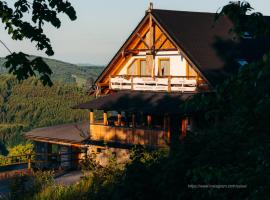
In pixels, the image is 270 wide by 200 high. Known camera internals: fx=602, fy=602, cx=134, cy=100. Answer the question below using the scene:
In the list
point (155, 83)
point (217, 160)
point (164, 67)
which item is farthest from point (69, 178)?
point (217, 160)

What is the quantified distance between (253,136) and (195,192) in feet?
13.3

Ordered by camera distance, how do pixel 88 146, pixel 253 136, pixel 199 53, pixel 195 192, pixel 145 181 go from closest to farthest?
1. pixel 253 136
2. pixel 195 192
3. pixel 145 181
4. pixel 199 53
5. pixel 88 146

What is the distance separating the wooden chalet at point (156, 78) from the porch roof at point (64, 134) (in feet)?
0.32

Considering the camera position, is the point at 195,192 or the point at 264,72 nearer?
the point at 264,72

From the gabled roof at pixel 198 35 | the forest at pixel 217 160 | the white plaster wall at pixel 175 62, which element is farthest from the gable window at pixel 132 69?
the forest at pixel 217 160

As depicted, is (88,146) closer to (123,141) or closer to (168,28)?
(123,141)

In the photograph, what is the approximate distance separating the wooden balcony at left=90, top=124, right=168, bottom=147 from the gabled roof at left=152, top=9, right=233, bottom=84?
4.09 m

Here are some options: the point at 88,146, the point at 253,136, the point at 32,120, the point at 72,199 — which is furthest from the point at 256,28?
the point at 32,120

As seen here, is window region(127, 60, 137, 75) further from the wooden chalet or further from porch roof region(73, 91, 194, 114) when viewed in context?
porch roof region(73, 91, 194, 114)

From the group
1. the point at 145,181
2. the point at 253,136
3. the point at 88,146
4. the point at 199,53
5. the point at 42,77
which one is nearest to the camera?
the point at 253,136

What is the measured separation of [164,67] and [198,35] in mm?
2750

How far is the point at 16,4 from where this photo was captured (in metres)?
11.7

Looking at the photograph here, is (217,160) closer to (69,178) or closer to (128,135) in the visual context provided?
(69,178)

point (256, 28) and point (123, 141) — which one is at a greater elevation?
point (256, 28)
